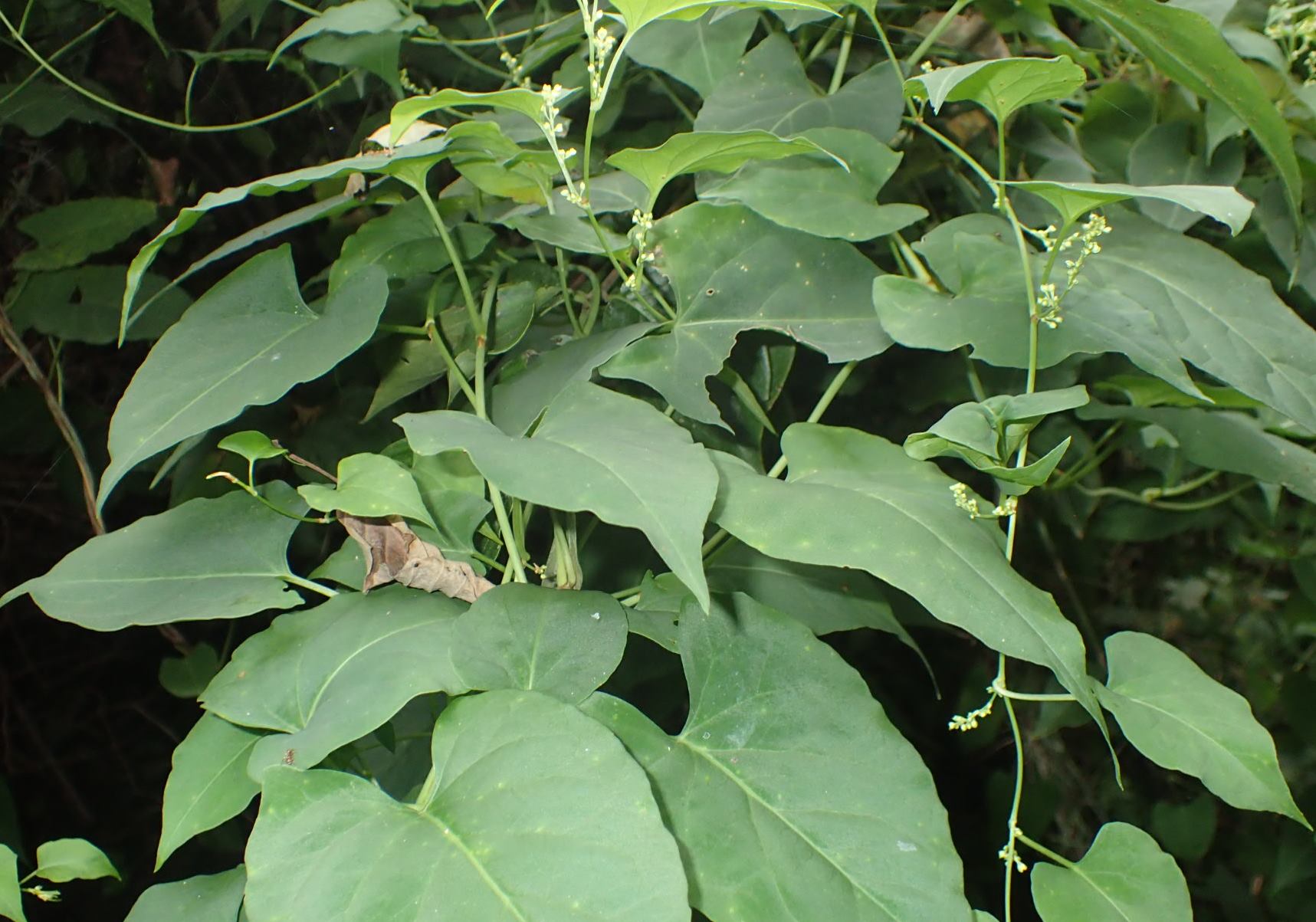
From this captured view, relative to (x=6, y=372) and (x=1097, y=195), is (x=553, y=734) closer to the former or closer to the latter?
(x=1097, y=195)

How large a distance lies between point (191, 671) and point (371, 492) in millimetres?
598

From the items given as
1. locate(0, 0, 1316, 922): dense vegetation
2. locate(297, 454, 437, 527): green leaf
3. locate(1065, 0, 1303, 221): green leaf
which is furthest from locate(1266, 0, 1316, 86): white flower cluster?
locate(297, 454, 437, 527): green leaf

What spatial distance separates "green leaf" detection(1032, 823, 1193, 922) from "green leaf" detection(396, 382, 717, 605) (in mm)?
282

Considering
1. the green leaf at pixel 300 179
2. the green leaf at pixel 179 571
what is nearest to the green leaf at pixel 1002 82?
the green leaf at pixel 300 179

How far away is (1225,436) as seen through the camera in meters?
0.76

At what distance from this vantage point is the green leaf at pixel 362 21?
2.37ft

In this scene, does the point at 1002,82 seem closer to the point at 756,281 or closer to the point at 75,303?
the point at 756,281

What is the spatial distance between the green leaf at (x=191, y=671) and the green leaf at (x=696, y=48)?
743 mm

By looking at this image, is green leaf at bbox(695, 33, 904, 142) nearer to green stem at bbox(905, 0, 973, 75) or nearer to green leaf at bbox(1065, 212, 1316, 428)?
green stem at bbox(905, 0, 973, 75)

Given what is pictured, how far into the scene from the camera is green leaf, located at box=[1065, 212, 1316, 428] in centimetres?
59

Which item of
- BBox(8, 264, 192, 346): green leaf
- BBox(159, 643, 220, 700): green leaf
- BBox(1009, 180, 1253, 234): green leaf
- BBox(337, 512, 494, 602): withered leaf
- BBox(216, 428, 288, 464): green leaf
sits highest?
BBox(1009, 180, 1253, 234): green leaf

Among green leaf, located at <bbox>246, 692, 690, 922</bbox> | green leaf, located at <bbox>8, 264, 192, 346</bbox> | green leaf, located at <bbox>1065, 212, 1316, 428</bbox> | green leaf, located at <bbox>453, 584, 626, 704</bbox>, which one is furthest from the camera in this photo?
green leaf, located at <bbox>8, 264, 192, 346</bbox>

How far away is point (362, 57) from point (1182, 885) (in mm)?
835

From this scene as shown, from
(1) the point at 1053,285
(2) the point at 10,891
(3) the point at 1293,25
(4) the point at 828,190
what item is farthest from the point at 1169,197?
(2) the point at 10,891
